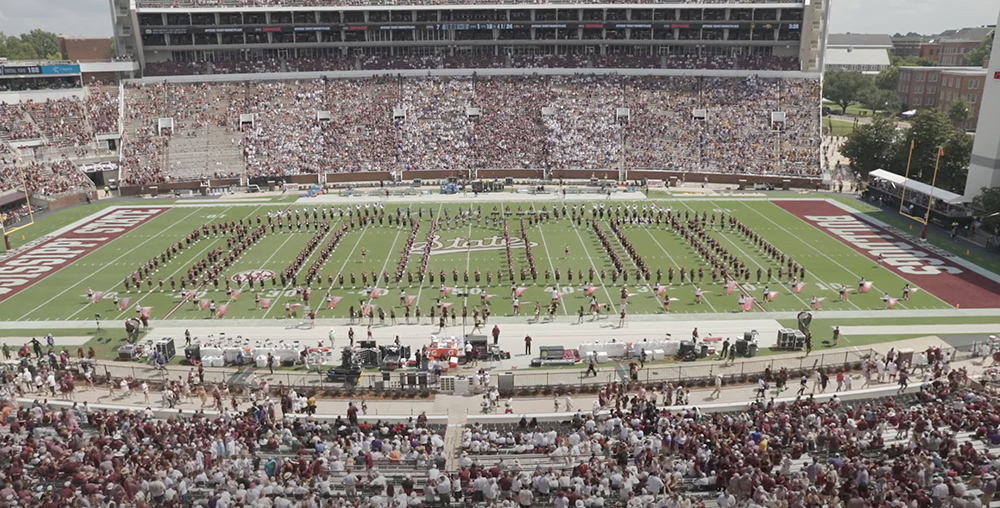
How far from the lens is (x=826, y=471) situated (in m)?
15.0

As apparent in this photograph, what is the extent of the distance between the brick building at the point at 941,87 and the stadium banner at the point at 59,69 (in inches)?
3195

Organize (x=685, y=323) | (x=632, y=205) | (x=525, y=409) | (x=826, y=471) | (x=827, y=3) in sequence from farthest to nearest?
(x=827, y=3) → (x=632, y=205) → (x=685, y=323) → (x=525, y=409) → (x=826, y=471)

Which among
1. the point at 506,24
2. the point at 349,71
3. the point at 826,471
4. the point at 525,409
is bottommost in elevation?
the point at 525,409

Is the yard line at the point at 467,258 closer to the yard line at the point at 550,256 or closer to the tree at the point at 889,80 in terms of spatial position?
the yard line at the point at 550,256

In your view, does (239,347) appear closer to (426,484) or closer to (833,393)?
(426,484)

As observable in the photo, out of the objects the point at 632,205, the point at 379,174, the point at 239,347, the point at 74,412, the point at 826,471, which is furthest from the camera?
the point at 379,174

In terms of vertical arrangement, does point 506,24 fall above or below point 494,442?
above

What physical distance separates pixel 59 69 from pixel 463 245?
147 feet

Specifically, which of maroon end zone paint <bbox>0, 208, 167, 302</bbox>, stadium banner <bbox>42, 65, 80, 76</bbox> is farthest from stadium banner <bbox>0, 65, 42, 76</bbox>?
maroon end zone paint <bbox>0, 208, 167, 302</bbox>

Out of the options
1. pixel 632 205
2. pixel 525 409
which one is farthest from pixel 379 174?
pixel 525 409

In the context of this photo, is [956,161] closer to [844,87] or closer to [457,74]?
[457,74]

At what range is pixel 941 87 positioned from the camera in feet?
282

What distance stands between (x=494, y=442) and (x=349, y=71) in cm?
5508

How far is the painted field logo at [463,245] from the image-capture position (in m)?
37.4
